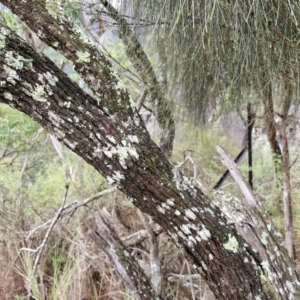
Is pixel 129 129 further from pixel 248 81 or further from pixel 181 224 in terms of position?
pixel 248 81

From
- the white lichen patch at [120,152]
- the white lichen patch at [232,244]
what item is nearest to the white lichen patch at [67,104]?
the white lichen patch at [120,152]

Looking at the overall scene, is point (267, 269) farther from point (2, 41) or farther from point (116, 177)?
point (2, 41)

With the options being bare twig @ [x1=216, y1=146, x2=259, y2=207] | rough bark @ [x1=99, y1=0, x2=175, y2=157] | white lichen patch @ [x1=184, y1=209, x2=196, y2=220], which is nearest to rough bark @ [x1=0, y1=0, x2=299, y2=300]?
white lichen patch @ [x1=184, y1=209, x2=196, y2=220]

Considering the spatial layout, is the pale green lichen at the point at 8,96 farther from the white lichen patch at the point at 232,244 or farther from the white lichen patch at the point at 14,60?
the white lichen patch at the point at 232,244

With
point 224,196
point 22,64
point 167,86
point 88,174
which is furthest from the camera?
point 88,174

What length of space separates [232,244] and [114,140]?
Result: 33 centimetres

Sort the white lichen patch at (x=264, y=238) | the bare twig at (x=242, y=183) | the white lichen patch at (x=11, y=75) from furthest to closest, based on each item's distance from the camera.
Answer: the bare twig at (x=242, y=183) → the white lichen patch at (x=264, y=238) → the white lichen patch at (x=11, y=75)

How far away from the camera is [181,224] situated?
78 cm

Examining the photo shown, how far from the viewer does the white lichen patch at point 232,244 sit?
79cm

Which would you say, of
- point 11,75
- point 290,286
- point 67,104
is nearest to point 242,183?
point 290,286

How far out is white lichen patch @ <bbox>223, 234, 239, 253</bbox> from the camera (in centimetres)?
79

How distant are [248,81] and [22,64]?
74cm

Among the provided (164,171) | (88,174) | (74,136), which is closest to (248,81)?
(164,171)

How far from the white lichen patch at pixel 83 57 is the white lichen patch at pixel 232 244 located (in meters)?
0.46
